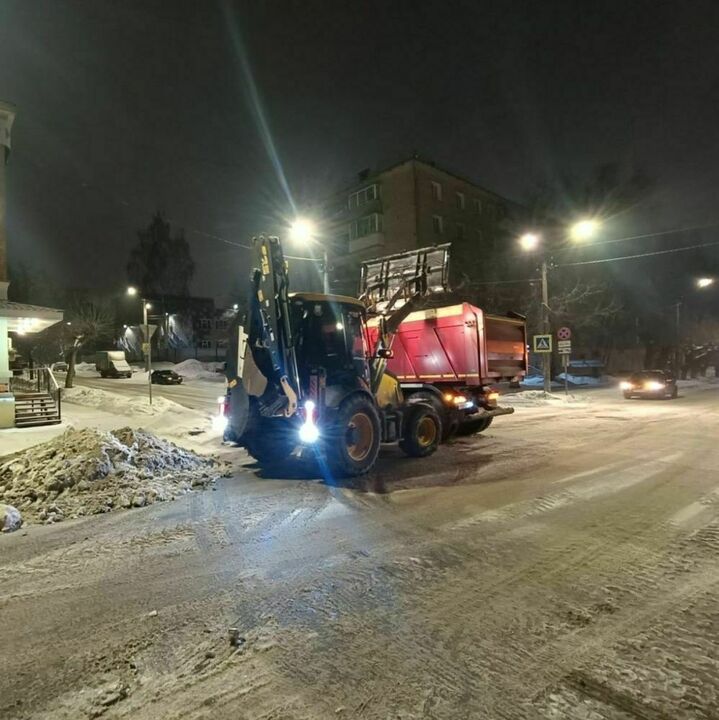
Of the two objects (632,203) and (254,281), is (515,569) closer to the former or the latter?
(254,281)

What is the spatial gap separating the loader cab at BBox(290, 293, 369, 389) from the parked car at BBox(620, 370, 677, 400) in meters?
19.0

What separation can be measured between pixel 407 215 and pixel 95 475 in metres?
38.2

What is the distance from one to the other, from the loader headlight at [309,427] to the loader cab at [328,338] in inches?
18.0

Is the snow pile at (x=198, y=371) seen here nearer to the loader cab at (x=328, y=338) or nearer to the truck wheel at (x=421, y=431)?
the truck wheel at (x=421, y=431)

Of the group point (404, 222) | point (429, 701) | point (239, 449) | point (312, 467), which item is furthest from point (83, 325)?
point (429, 701)

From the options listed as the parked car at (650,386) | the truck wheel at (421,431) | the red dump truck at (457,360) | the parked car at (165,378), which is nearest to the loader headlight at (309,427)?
the truck wheel at (421,431)

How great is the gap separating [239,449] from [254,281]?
4.38 m

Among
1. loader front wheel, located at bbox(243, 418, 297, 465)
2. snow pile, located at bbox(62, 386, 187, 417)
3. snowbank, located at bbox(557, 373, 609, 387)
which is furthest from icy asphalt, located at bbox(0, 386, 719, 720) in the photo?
snowbank, located at bbox(557, 373, 609, 387)

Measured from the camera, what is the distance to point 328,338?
8312 mm

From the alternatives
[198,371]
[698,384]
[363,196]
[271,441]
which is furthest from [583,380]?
[198,371]

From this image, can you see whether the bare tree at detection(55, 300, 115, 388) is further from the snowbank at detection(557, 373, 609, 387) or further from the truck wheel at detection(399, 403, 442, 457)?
the snowbank at detection(557, 373, 609, 387)

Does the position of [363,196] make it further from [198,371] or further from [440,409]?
[440,409]

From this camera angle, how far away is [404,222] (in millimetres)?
42000

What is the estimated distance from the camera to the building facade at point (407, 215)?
4153 centimetres
